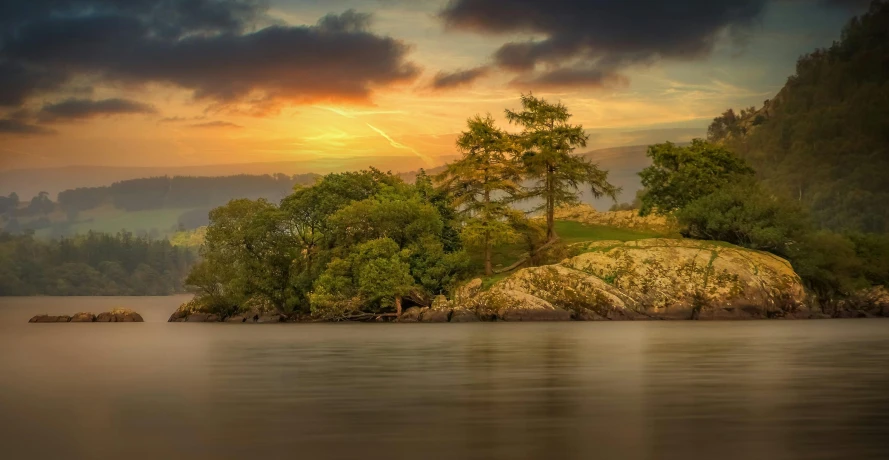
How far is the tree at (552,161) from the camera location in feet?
292

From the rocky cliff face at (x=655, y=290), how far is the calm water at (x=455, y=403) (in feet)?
116

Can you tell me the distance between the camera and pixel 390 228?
81.8 meters

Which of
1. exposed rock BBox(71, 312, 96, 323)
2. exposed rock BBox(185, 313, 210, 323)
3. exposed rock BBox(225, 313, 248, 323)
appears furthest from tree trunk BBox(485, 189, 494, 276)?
exposed rock BBox(71, 312, 96, 323)

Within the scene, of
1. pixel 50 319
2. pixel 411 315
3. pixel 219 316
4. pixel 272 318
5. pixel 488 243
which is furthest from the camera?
pixel 219 316

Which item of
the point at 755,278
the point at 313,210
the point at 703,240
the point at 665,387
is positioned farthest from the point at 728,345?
the point at 313,210

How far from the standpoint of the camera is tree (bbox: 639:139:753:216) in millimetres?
90625

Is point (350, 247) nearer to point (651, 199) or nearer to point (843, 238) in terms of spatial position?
point (651, 199)

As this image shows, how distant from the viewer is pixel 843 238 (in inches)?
3469

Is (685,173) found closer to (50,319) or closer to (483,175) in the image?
(483,175)

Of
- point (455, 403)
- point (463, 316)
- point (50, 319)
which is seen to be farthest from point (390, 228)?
point (455, 403)

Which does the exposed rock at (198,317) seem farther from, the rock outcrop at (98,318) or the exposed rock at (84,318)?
the exposed rock at (84,318)

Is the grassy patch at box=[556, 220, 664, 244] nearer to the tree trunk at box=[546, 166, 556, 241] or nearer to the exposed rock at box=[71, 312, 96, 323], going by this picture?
the tree trunk at box=[546, 166, 556, 241]

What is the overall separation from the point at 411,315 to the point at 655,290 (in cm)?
2067

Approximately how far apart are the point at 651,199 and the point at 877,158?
115 m
